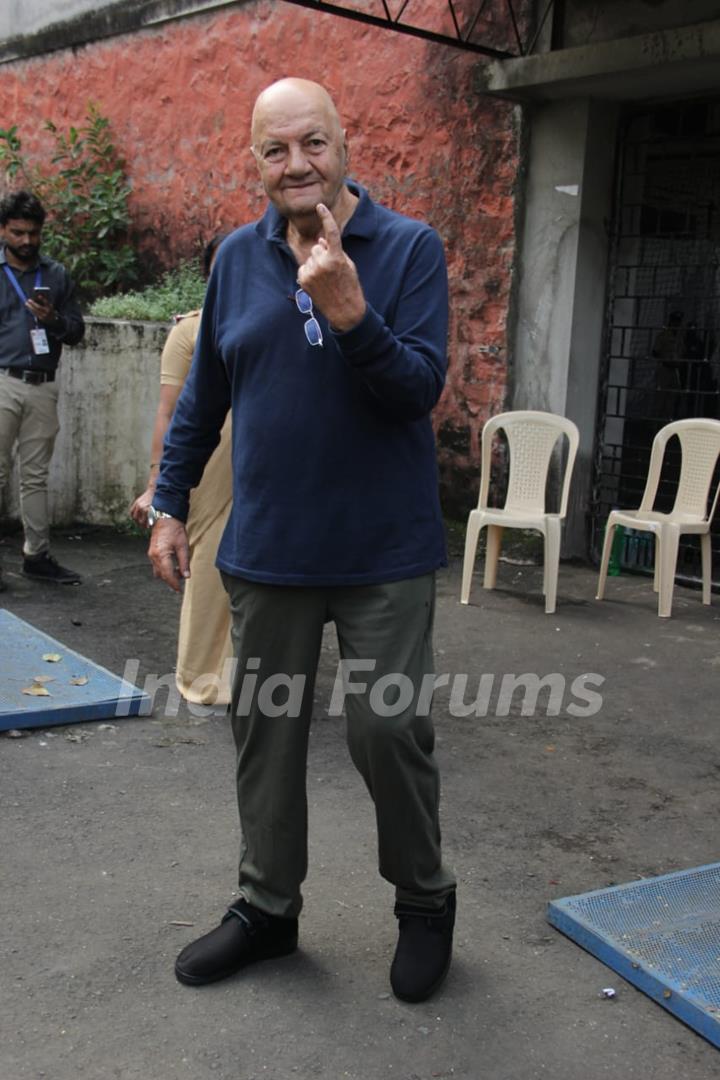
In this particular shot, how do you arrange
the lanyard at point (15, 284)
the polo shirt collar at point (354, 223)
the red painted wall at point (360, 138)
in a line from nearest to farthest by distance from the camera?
the polo shirt collar at point (354, 223) < the lanyard at point (15, 284) < the red painted wall at point (360, 138)

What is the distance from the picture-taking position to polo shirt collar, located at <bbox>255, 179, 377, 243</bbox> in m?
2.75

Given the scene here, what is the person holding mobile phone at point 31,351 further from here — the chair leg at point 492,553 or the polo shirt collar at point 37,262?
the chair leg at point 492,553

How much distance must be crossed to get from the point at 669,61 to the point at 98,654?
14.7 feet

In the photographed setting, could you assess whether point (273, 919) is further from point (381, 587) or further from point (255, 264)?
point (255, 264)

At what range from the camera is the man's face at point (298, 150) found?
104 inches

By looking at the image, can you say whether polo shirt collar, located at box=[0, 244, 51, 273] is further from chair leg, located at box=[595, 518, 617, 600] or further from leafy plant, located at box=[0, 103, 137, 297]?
chair leg, located at box=[595, 518, 617, 600]

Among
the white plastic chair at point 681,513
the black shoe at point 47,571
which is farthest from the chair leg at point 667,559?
the black shoe at point 47,571

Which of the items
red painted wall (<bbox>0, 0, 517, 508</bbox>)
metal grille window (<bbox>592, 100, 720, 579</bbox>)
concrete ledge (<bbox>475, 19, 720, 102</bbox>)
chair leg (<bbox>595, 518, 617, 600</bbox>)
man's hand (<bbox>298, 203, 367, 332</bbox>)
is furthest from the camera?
red painted wall (<bbox>0, 0, 517, 508</bbox>)

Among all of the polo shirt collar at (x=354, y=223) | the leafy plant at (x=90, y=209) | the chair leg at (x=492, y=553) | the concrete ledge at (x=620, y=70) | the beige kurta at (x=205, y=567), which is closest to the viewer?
the polo shirt collar at (x=354, y=223)

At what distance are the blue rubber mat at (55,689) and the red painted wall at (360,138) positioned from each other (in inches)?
149

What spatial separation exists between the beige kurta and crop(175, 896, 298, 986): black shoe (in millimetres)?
2007

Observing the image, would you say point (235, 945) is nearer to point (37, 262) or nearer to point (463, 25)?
point (37, 262)

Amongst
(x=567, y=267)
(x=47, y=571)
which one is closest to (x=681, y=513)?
(x=567, y=267)

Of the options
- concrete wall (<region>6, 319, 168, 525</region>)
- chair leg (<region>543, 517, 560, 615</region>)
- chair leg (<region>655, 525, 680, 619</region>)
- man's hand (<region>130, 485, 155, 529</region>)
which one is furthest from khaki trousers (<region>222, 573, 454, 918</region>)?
concrete wall (<region>6, 319, 168, 525</region>)
